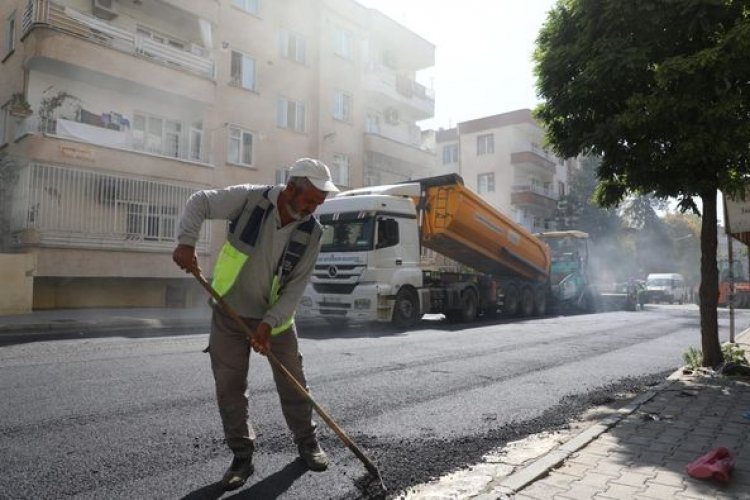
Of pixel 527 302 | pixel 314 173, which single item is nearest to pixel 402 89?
pixel 527 302

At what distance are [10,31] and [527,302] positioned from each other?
18.1 m

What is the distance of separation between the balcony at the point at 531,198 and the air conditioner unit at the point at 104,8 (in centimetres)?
2947

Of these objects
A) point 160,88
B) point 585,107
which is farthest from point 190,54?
point 585,107

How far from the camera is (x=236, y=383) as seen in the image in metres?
3.51

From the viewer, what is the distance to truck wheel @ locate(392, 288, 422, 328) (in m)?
13.6

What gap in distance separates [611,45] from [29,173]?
45.8 ft

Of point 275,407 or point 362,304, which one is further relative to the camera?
point 362,304

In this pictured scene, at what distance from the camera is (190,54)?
62.3 feet

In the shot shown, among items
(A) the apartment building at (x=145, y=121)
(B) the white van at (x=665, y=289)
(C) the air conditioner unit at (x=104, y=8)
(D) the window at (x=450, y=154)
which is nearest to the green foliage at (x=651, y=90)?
(A) the apartment building at (x=145, y=121)

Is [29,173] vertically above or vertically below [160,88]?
below

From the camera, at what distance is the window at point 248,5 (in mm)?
22109

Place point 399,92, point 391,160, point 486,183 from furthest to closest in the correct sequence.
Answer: point 486,183, point 399,92, point 391,160

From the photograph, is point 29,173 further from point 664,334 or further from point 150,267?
point 664,334

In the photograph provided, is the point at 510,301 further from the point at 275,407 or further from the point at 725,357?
the point at 275,407
